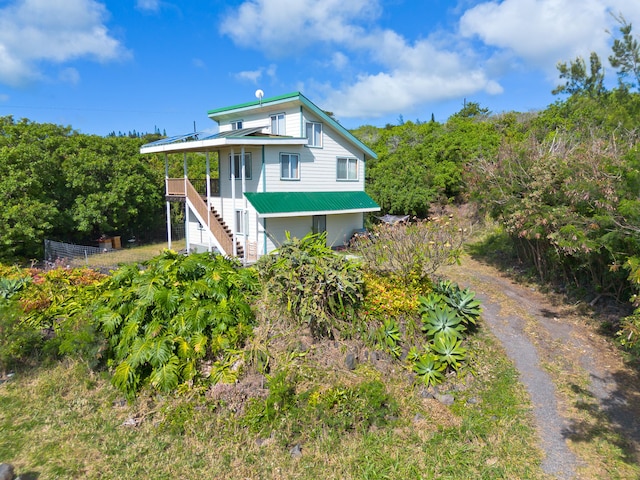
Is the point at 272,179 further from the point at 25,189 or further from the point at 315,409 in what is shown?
the point at 315,409

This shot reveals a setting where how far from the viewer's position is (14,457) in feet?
17.9

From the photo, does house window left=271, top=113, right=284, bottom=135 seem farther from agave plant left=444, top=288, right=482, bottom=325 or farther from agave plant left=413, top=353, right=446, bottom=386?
agave plant left=413, top=353, right=446, bottom=386

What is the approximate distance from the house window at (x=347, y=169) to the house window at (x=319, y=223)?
229 cm

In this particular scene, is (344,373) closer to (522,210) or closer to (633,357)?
(633,357)

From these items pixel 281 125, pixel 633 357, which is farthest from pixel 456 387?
pixel 281 125

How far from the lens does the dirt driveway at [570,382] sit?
5514 mm

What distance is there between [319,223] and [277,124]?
194 inches

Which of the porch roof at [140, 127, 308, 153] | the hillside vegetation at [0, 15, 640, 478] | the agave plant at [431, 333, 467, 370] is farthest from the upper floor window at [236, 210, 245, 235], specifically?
the agave plant at [431, 333, 467, 370]

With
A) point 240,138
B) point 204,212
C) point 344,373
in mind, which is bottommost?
point 344,373

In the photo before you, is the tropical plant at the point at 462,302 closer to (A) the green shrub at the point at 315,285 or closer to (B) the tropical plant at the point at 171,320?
(A) the green shrub at the point at 315,285

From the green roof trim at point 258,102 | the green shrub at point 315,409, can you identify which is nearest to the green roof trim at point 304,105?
the green roof trim at point 258,102

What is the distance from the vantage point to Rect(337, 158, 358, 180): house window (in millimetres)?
20141

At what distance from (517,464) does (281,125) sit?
52.9ft

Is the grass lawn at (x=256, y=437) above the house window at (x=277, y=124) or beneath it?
beneath
